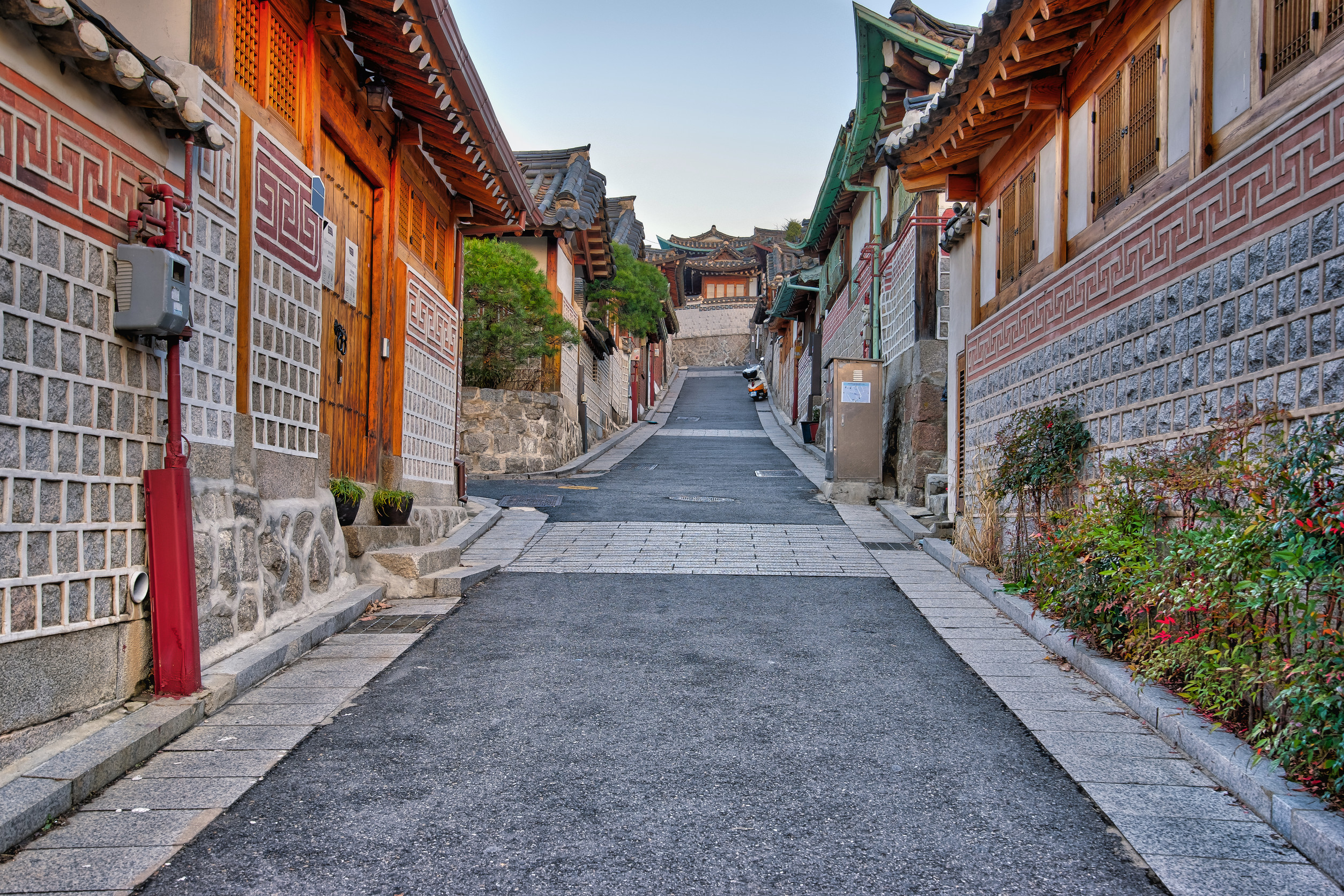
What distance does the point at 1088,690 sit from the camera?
5.30 m

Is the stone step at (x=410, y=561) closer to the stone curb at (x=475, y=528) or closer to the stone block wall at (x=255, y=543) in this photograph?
the stone curb at (x=475, y=528)

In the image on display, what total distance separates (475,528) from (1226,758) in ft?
29.1

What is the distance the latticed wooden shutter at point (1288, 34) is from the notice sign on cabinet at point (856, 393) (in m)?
11.0

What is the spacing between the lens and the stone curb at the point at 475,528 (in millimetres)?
10352

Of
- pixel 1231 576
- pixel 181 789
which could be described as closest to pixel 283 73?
pixel 181 789

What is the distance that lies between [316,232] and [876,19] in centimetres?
1102

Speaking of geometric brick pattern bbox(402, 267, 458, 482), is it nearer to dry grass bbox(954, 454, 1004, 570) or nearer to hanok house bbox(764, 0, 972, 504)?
hanok house bbox(764, 0, 972, 504)

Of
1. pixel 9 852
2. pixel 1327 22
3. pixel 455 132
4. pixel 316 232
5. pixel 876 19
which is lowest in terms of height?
pixel 9 852

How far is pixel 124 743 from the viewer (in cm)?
399

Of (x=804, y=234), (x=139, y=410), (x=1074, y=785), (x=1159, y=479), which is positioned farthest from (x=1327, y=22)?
(x=804, y=234)

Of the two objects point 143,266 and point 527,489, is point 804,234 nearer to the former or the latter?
point 527,489

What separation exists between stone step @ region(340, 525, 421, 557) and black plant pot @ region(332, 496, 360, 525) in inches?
2.1

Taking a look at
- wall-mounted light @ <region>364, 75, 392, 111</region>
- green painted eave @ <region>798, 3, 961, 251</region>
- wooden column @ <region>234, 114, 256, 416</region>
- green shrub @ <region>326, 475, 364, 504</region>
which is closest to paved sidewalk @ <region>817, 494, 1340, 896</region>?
green shrub @ <region>326, 475, 364, 504</region>

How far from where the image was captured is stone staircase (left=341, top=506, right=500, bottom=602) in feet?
26.2
